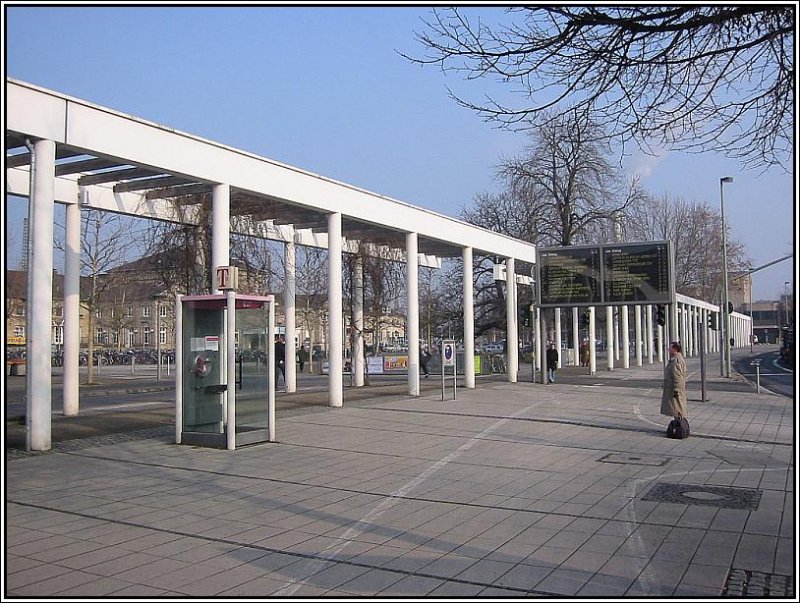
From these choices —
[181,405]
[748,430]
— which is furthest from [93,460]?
[748,430]

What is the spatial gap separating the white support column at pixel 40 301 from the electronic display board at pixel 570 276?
19.6m

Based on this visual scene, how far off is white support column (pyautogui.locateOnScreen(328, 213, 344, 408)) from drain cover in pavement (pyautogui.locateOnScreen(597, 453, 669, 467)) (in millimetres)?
8929

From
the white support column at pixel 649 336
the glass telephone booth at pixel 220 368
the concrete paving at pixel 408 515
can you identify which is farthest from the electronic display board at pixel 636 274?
the white support column at pixel 649 336

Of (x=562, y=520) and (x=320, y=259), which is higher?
(x=320, y=259)

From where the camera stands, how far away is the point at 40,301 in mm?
12484

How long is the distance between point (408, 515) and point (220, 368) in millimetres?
6512

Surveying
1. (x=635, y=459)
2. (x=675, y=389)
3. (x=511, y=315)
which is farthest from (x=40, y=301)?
(x=511, y=315)

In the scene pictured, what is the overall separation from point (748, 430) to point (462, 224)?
13.3 metres

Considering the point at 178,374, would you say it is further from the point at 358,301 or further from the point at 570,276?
the point at 570,276

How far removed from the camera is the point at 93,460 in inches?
468

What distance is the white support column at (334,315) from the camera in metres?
20.1

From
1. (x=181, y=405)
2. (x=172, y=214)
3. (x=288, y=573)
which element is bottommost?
(x=288, y=573)

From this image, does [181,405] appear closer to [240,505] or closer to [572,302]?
→ [240,505]

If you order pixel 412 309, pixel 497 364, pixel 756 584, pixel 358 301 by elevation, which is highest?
pixel 358 301
